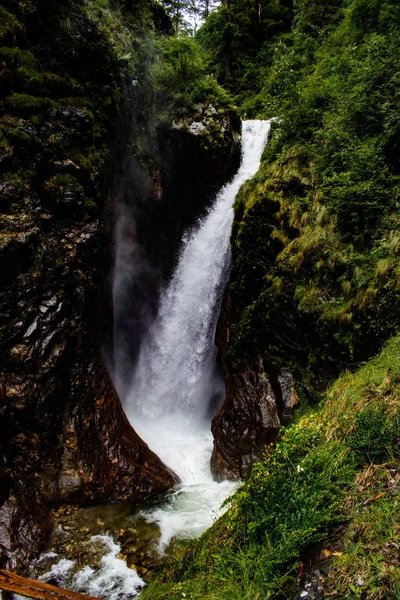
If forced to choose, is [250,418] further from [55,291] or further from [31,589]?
[31,589]

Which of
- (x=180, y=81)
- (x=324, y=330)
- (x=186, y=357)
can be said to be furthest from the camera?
(x=180, y=81)

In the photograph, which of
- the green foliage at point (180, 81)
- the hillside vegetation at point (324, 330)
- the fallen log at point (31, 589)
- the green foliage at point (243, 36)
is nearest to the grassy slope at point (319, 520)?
the hillside vegetation at point (324, 330)

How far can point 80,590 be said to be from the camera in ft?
16.1

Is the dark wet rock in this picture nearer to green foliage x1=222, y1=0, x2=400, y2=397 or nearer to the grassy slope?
the grassy slope

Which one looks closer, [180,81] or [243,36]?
[180,81]

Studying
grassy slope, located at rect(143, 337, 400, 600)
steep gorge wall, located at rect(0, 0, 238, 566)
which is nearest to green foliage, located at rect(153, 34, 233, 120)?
steep gorge wall, located at rect(0, 0, 238, 566)

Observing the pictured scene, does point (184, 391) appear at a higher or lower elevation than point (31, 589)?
lower

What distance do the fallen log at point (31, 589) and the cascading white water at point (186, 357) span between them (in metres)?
6.03

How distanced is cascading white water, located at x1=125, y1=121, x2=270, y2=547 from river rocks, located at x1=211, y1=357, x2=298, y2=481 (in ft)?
3.28

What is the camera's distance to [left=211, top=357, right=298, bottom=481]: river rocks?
7879mm

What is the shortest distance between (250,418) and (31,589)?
6002mm

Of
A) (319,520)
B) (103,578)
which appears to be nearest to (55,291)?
(103,578)

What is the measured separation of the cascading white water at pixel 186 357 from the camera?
34.0 ft

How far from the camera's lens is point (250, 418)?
836cm
